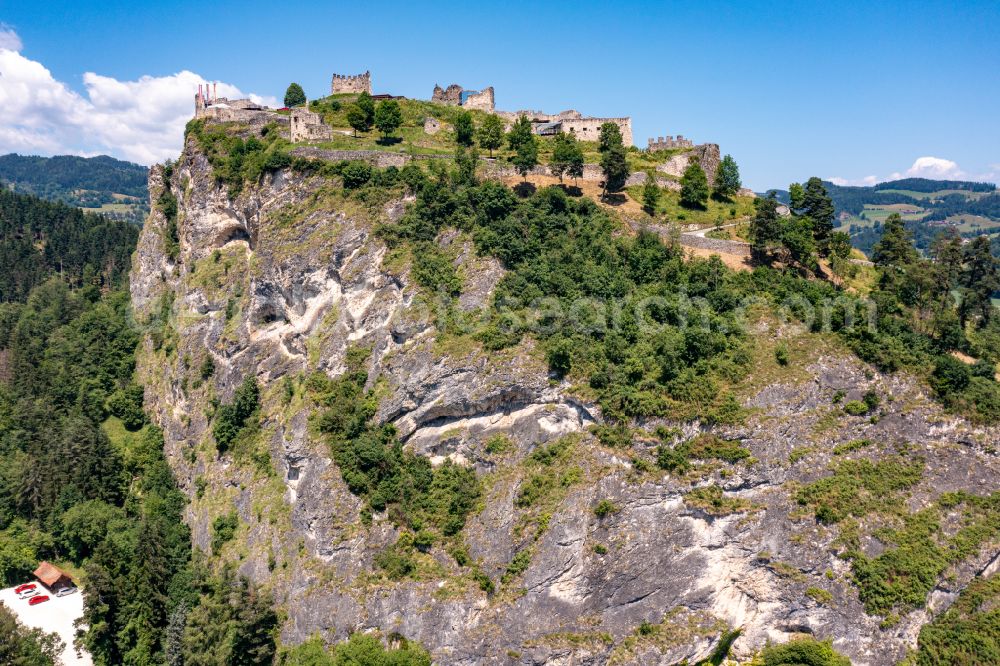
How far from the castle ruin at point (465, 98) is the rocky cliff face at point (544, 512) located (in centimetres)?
3417

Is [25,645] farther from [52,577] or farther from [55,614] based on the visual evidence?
[52,577]

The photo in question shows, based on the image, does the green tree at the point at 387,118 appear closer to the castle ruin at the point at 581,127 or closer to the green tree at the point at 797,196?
the castle ruin at the point at 581,127

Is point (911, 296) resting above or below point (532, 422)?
above

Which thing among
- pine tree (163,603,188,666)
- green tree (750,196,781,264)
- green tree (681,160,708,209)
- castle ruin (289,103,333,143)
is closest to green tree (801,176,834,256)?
green tree (750,196,781,264)

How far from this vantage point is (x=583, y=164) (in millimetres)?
62719

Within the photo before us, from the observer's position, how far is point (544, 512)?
38594 millimetres

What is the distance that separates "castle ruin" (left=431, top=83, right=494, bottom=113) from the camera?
270 feet

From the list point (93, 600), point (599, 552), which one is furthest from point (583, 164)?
point (93, 600)

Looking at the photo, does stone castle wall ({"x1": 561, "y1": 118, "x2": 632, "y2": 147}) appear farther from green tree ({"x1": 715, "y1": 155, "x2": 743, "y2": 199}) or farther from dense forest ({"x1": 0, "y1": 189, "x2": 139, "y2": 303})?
dense forest ({"x1": 0, "y1": 189, "x2": 139, "y2": 303})

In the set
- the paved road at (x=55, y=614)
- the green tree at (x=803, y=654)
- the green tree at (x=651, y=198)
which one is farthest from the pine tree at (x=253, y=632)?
the green tree at (x=651, y=198)

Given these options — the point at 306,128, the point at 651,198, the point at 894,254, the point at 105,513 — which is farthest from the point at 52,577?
the point at 894,254

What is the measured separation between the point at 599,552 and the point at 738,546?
295 inches

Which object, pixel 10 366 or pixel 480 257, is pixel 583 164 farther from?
pixel 10 366

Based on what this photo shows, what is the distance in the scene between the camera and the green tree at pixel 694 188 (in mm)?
63750
